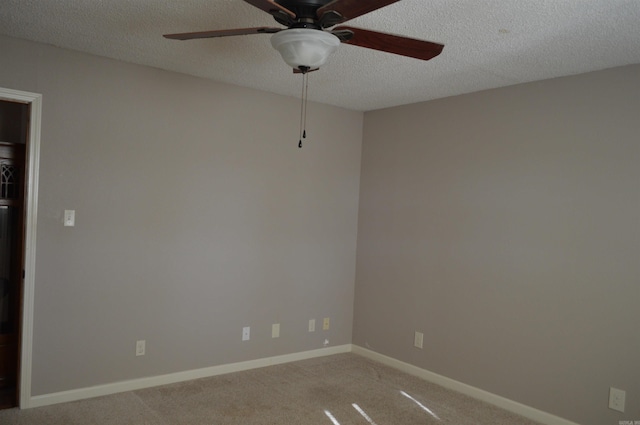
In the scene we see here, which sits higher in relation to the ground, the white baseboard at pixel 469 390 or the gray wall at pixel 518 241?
the gray wall at pixel 518 241

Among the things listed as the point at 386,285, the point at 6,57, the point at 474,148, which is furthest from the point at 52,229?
the point at 474,148

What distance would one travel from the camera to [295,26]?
197cm

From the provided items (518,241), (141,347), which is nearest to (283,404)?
(141,347)

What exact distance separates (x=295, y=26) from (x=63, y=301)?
2.57 metres

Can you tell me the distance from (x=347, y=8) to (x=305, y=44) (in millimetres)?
230

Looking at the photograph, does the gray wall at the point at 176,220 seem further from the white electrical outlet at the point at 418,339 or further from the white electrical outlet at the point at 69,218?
the white electrical outlet at the point at 418,339

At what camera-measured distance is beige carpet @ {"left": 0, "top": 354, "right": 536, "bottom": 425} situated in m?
3.16

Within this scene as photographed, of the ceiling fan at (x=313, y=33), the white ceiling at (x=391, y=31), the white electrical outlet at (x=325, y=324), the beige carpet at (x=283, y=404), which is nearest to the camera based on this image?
the ceiling fan at (x=313, y=33)

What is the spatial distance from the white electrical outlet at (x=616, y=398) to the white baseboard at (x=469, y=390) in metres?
0.31

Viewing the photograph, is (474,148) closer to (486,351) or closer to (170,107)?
(486,351)

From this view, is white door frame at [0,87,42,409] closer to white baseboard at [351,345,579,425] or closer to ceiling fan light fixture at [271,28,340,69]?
ceiling fan light fixture at [271,28,340,69]

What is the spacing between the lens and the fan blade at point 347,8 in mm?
1718

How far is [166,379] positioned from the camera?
12.4 feet

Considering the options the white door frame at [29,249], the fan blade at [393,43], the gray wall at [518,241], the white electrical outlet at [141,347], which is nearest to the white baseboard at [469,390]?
the gray wall at [518,241]
